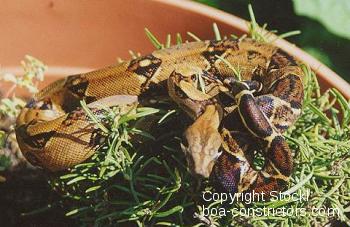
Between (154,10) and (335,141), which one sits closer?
(335,141)

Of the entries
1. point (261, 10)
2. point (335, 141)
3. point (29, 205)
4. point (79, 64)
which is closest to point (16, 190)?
point (29, 205)

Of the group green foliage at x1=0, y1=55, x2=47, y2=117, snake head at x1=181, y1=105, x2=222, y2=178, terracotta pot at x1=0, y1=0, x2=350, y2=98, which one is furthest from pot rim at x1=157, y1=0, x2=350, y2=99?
snake head at x1=181, y1=105, x2=222, y2=178

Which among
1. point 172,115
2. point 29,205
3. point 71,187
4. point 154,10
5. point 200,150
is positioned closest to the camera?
point 200,150

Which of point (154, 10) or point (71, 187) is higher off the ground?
point (154, 10)

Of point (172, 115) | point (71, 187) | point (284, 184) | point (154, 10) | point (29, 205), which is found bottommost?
point (29, 205)

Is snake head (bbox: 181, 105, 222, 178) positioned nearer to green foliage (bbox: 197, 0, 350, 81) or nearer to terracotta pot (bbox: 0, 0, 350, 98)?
terracotta pot (bbox: 0, 0, 350, 98)

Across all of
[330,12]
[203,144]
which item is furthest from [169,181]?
[330,12]

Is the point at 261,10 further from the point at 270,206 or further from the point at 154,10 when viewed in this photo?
the point at 270,206

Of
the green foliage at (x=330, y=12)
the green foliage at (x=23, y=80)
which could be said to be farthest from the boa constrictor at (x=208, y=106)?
the green foliage at (x=330, y=12)

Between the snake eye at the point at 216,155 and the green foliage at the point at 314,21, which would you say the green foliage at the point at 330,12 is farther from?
the snake eye at the point at 216,155
